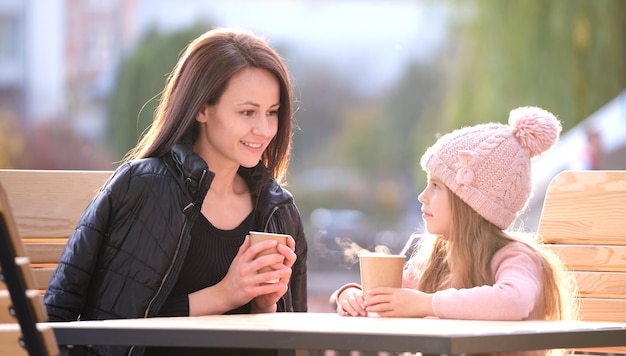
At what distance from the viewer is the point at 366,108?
38.3 metres

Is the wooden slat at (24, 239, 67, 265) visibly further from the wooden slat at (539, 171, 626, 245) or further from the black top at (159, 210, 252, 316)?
the wooden slat at (539, 171, 626, 245)

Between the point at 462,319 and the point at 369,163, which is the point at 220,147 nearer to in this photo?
the point at 462,319

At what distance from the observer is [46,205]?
264 cm

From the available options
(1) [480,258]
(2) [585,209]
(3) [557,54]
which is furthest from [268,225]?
(3) [557,54]

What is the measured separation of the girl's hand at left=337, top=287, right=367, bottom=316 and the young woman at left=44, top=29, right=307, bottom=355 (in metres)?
0.13

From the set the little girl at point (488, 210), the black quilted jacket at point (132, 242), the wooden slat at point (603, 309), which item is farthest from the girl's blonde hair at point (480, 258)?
the black quilted jacket at point (132, 242)

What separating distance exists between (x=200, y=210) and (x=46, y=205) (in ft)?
1.53

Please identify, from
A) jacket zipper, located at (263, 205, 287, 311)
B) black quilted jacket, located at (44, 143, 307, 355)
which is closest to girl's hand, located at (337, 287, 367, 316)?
jacket zipper, located at (263, 205, 287, 311)

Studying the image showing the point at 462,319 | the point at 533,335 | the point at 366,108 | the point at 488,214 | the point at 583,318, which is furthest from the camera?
the point at 366,108

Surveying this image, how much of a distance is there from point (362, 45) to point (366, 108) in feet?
10.1

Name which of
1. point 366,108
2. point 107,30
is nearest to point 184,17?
point 107,30

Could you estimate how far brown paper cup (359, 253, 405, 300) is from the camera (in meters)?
1.97

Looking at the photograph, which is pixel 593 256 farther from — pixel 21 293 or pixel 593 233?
pixel 21 293

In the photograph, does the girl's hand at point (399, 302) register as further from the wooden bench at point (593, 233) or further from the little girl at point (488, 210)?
the wooden bench at point (593, 233)
